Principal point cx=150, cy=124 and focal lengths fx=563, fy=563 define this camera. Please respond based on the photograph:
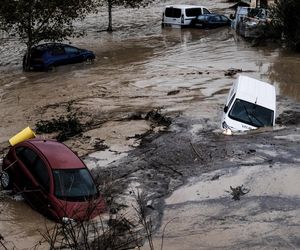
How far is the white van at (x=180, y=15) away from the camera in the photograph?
→ 39.0 metres

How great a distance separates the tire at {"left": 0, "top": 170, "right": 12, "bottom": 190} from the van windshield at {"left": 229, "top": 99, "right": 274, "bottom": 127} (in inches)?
254

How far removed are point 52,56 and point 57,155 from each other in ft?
54.4

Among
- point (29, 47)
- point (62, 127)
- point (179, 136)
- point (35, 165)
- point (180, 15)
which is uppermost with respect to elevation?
point (180, 15)

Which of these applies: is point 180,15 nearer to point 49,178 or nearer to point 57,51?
point 57,51

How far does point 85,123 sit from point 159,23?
83.0 ft

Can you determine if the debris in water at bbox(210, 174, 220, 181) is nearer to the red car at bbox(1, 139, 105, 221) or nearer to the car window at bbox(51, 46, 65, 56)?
the red car at bbox(1, 139, 105, 221)

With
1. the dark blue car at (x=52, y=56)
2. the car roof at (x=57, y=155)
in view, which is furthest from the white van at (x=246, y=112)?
the dark blue car at (x=52, y=56)

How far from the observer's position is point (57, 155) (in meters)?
11.6

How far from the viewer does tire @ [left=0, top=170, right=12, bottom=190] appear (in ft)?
39.9

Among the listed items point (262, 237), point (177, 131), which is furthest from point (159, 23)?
point (262, 237)

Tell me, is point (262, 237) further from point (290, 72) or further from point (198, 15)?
point (198, 15)

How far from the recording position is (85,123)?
59.7ft

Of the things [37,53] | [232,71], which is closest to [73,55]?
[37,53]

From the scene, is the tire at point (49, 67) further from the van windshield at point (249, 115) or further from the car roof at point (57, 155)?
the car roof at point (57, 155)
